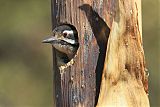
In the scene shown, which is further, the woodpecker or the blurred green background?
the blurred green background

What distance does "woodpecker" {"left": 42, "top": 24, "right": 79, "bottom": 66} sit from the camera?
5469mm

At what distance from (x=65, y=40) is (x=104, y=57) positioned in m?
0.35

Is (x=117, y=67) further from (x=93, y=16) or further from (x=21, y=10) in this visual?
(x=21, y=10)

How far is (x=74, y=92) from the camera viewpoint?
17.7 feet

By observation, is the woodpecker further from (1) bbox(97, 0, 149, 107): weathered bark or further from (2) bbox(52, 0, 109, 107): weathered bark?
(1) bbox(97, 0, 149, 107): weathered bark

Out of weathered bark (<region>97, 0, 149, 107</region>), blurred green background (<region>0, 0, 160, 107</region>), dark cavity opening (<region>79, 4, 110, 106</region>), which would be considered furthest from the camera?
blurred green background (<region>0, 0, 160, 107</region>)

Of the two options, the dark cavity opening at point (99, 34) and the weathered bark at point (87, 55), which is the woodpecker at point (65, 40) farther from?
the dark cavity opening at point (99, 34)

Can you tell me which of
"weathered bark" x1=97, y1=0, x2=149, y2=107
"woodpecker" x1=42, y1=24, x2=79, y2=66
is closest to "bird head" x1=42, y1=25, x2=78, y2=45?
"woodpecker" x1=42, y1=24, x2=79, y2=66

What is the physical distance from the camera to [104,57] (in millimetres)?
5379

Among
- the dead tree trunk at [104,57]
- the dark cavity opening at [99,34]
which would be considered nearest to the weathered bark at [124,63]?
the dead tree trunk at [104,57]

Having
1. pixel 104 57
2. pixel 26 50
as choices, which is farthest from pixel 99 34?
pixel 26 50

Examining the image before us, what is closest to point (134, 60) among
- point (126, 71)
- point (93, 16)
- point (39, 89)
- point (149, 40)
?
point (126, 71)

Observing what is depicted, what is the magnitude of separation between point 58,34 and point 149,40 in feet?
33.1

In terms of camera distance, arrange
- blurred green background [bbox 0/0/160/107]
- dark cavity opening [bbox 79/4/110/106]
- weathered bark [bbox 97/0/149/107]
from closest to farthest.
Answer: weathered bark [bbox 97/0/149/107] → dark cavity opening [bbox 79/4/110/106] → blurred green background [bbox 0/0/160/107]
